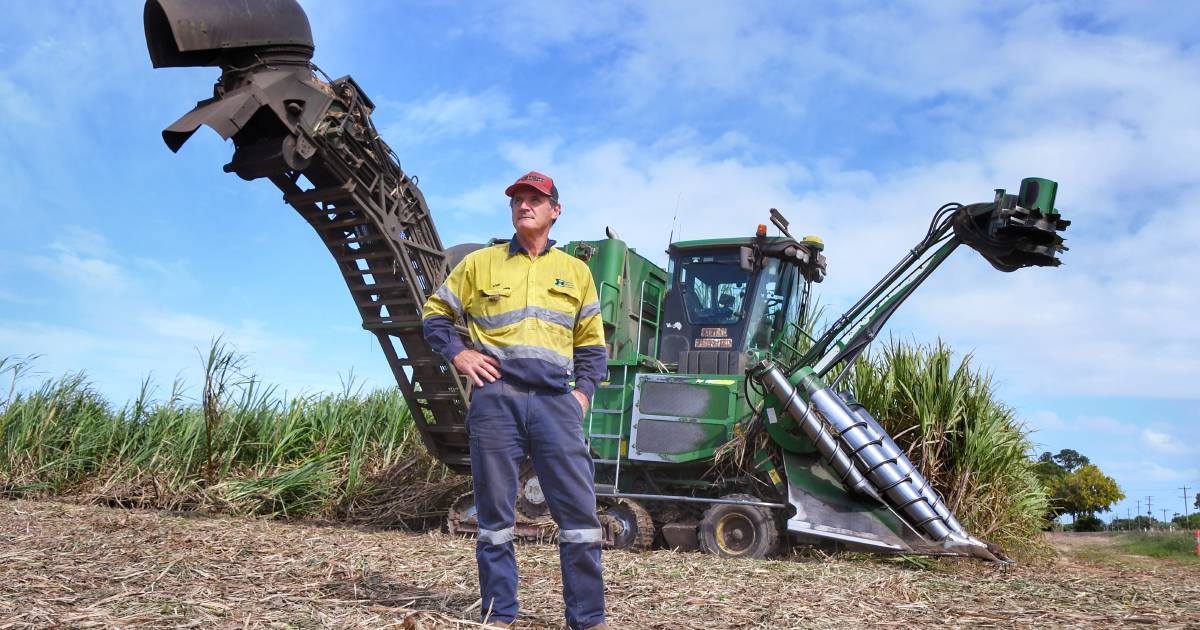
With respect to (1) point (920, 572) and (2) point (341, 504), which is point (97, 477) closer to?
(2) point (341, 504)

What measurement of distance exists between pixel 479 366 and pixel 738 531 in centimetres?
480

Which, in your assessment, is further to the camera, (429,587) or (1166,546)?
(1166,546)

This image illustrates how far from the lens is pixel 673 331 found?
9055mm

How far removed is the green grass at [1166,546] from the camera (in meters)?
11.6

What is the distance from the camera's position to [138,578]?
4.70 meters

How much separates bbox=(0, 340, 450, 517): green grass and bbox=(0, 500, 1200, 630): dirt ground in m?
1.82

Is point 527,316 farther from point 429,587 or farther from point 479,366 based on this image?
point 429,587

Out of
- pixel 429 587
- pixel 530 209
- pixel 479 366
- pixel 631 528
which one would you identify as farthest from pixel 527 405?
pixel 631 528

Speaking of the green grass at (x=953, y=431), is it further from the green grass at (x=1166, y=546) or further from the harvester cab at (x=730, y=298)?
the green grass at (x=1166, y=546)

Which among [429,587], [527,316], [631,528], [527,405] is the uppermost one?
[527,316]

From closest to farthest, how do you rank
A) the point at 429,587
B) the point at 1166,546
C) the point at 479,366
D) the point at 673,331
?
the point at 479,366 < the point at 429,587 < the point at 673,331 < the point at 1166,546

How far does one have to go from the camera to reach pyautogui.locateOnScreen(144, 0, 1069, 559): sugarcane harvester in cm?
725

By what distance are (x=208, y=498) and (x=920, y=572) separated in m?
6.50

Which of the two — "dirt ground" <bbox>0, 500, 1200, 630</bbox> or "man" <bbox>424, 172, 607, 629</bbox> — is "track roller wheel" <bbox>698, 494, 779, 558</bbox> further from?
"man" <bbox>424, 172, 607, 629</bbox>
